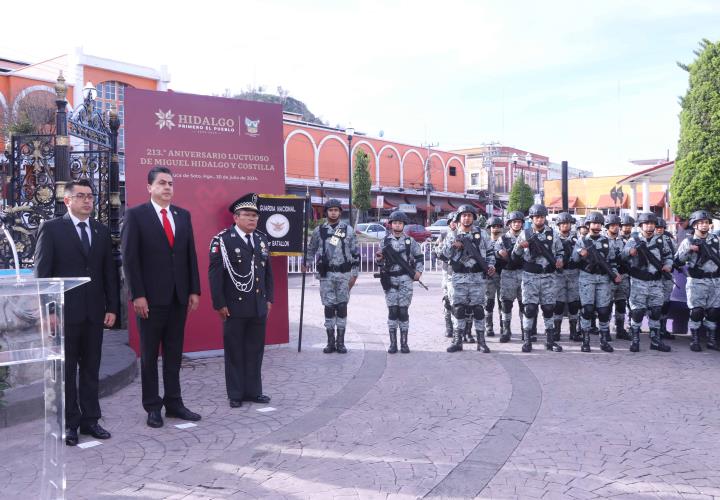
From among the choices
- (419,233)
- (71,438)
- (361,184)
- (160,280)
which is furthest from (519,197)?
(71,438)

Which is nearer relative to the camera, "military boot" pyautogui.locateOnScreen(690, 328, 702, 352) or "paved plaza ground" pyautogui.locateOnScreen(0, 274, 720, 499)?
"paved plaza ground" pyautogui.locateOnScreen(0, 274, 720, 499)

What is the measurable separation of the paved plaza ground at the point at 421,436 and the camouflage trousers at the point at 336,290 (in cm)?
73

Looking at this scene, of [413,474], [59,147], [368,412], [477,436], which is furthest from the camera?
[59,147]

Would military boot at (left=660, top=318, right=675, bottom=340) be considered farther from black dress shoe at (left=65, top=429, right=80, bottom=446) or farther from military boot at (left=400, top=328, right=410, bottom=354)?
black dress shoe at (left=65, top=429, right=80, bottom=446)

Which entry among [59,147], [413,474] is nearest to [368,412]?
[413,474]

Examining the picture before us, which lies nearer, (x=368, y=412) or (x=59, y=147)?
(x=368, y=412)

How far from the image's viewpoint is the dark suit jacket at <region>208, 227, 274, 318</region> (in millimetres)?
5637

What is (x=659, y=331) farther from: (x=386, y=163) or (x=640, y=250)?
(x=386, y=163)

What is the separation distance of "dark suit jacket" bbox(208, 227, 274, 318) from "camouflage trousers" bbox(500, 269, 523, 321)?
4449 mm

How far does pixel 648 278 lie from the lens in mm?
8211

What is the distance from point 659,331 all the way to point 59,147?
783 cm

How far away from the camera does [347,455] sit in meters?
4.34

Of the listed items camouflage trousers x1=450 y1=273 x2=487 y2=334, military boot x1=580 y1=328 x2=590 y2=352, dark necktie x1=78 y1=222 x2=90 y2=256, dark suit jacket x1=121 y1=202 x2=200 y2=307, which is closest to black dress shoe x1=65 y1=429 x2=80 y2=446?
dark suit jacket x1=121 y1=202 x2=200 y2=307

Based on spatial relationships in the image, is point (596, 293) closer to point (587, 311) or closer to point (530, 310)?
point (587, 311)
